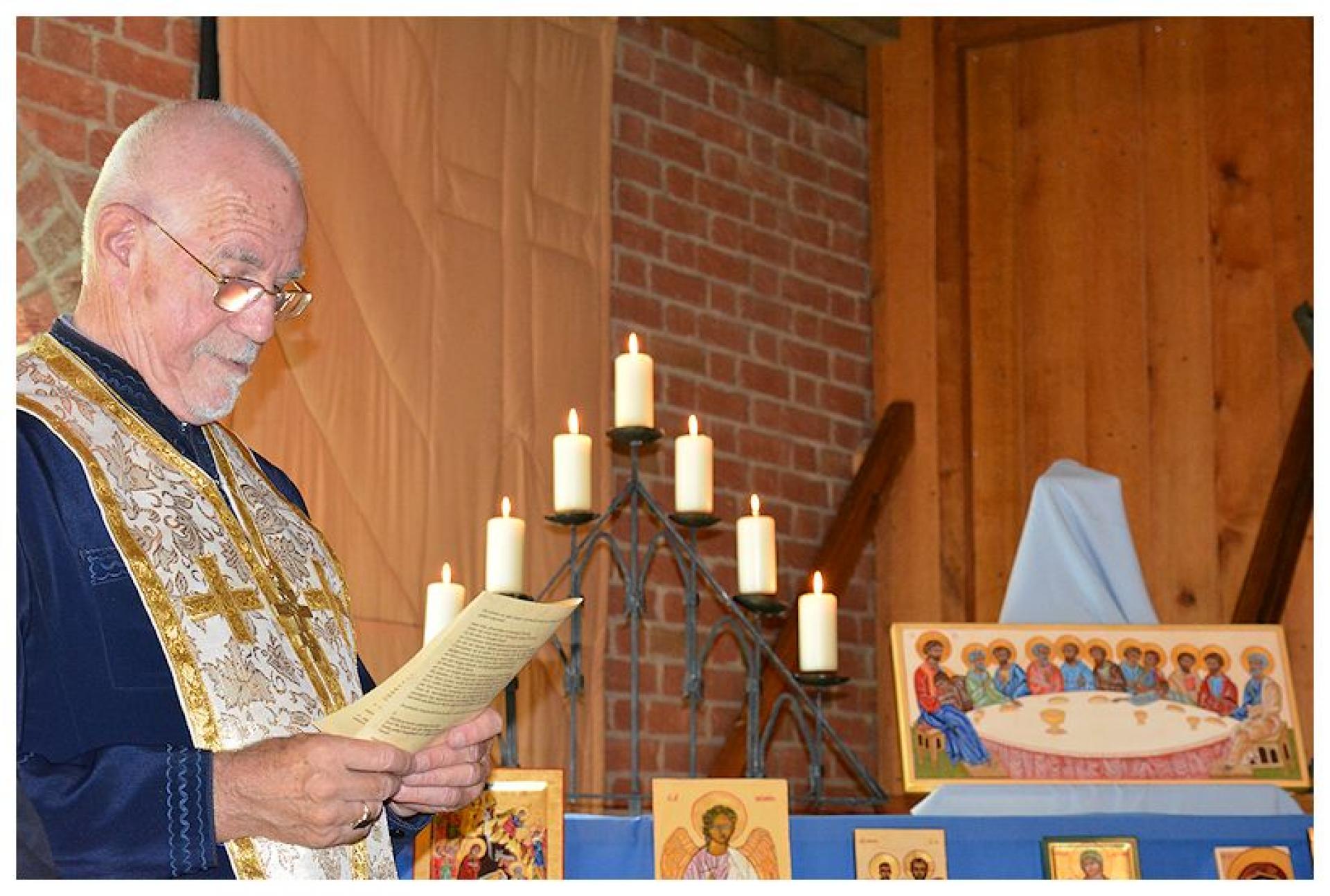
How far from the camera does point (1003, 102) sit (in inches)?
202

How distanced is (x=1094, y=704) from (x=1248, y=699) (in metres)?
0.27

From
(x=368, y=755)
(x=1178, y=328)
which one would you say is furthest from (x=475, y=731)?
(x=1178, y=328)

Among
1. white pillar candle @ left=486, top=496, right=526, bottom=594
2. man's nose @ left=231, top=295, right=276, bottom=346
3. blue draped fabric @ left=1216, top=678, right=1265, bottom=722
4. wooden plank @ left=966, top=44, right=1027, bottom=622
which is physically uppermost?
wooden plank @ left=966, top=44, right=1027, bottom=622

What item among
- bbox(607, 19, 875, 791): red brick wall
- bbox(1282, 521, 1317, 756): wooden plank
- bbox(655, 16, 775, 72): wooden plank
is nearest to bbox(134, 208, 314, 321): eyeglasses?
bbox(607, 19, 875, 791): red brick wall

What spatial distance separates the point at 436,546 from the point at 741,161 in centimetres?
152

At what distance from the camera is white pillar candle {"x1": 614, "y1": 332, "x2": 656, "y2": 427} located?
3.17 meters

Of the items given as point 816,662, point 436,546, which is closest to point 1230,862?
point 816,662

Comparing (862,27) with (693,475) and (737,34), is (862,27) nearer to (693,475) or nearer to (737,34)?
(737,34)

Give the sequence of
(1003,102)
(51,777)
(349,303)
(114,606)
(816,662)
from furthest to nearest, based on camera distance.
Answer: (1003,102)
(349,303)
(816,662)
(114,606)
(51,777)

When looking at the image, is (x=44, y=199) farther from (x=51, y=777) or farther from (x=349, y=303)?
(x=51, y=777)

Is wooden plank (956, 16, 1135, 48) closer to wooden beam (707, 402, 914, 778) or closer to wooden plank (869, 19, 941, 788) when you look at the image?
wooden plank (869, 19, 941, 788)

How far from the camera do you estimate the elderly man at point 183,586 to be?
168 cm

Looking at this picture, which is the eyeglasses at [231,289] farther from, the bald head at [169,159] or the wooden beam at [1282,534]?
the wooden beam at [1282,534]

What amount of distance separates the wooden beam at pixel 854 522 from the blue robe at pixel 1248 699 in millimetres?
1526
